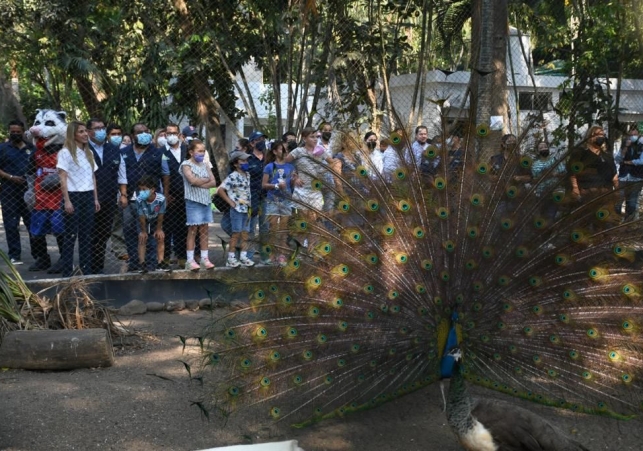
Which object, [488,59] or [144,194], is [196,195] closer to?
[144,194]

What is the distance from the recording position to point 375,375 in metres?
5.52

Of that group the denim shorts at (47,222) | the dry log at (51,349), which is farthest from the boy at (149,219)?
the dry log at (51,349)

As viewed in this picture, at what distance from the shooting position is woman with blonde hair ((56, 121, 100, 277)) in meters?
9.34

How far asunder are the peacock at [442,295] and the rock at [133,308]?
360 cm

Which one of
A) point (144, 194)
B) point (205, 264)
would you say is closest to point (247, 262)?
point (205, 264)

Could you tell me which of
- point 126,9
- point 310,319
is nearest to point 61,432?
point 310,319

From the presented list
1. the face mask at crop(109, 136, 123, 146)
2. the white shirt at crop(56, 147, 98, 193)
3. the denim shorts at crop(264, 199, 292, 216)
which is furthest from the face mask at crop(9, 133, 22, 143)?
the denim shorts at crop(264, 199, 292, 216)

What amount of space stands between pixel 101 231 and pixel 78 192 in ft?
2.80

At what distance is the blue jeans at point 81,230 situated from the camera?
965 cm

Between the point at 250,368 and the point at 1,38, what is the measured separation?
619 inches

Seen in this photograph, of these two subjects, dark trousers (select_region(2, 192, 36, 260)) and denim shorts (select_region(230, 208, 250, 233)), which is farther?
dark trousers (select_region(2, 192, 36, 260))

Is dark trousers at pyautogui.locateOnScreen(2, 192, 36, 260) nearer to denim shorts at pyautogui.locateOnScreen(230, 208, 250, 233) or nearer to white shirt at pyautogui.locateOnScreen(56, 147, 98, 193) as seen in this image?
white shirt at pyautogui.locateOnScreen(56, 147, 98, 193)

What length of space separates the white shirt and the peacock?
14.0ft

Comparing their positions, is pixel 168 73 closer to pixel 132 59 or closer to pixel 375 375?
pixel 132 59
